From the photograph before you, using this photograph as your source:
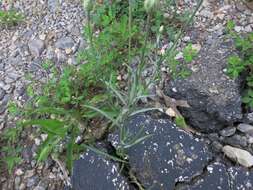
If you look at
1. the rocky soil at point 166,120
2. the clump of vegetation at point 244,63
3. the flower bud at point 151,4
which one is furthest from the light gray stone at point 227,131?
the flower bud at point 151,4

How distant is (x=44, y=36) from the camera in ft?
8.46

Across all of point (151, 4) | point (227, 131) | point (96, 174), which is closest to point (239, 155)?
point (227, 131)

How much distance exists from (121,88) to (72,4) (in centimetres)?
76

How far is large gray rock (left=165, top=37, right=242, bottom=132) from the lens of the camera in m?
2.05

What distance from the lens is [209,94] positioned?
2.09 metres

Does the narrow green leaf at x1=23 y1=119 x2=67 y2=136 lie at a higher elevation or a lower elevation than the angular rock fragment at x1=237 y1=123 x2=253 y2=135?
higher

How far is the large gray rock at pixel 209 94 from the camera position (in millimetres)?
2047

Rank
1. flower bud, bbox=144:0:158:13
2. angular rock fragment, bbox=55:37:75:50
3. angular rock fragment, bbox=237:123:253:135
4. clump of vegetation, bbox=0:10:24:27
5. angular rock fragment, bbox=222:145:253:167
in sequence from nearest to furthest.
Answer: flower bud, bbox=144:0:158:13 → angular rock fragment, bbox=222:145:253:167 → angular rock fragment, bbox=237:123:253:135 → angular rock fragment, bbox=55:37:75:50 → clump of vegetation, bbox=0:10:24:27

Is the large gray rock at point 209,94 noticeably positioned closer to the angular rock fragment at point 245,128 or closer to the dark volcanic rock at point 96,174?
the angular rock fragment at point 245,128

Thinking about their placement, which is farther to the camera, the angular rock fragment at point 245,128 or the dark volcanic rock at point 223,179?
the angular rock fragment at point 245,128

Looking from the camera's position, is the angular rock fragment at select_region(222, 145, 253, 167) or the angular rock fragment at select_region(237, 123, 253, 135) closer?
the angular rock fragment at select_region(222, 145, 253, 167)

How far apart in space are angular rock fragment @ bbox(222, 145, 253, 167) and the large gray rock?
0.15 meters

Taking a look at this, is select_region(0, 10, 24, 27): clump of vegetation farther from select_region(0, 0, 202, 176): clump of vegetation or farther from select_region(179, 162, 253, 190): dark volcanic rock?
select_region(179, 162, 253, 190): dark volcanic rock

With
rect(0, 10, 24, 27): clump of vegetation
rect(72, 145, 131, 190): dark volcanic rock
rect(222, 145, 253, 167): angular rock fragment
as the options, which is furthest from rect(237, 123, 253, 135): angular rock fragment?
rect(0, 10, 24, 27): clump of vegetation
